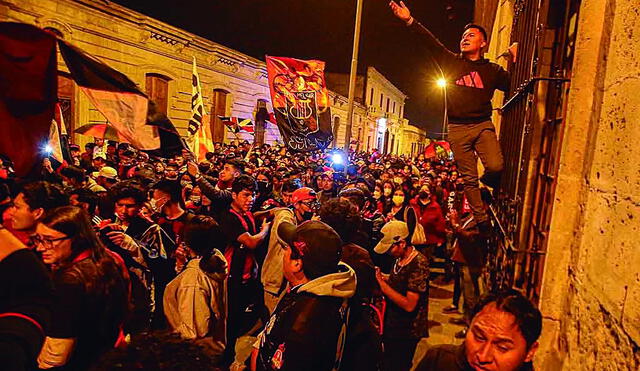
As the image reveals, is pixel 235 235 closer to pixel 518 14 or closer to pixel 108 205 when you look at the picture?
pixel 108 205

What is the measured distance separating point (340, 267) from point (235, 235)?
237 cm

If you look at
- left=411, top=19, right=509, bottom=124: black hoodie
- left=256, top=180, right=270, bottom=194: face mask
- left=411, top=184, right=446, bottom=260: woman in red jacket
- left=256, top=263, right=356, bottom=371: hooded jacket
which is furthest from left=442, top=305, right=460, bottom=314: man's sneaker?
left=256, top=263, right=356, bottom=371: hooded jacket

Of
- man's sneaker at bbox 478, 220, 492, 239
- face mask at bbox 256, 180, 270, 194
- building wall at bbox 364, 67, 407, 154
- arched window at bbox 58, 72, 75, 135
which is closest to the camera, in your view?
man's sneaker at bbox 478, 220, 492, 239

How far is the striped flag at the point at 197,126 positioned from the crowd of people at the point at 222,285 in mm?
1495

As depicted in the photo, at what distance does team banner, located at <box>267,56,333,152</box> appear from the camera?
9.18m

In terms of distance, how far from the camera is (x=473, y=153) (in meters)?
4.80

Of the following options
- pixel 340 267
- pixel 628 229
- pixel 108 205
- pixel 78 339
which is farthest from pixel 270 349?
pixel 108 205

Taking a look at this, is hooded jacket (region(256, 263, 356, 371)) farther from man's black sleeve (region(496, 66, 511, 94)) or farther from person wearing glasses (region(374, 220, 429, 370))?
man's black sleeve (region(496, 66, 511, 94))

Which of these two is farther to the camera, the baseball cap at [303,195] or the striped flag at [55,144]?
the striped flag at [55,144]

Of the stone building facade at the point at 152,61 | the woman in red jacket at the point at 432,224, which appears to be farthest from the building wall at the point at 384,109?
the woman in red jacket at the point at 432,224

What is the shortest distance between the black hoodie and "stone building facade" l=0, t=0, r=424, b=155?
12091mm

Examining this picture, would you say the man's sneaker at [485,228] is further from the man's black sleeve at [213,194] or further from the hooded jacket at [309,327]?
the man's black sleeve at [213,194]

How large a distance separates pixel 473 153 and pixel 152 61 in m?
16.2

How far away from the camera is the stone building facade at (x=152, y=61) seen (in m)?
13.5
